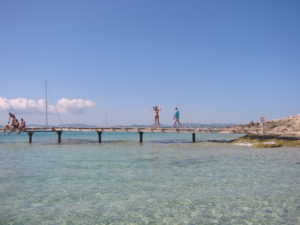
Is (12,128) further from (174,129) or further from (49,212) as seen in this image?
(49,212)

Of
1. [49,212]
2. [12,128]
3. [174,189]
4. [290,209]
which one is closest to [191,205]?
[174,189]

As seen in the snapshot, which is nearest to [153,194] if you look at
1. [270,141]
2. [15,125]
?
[270,141]

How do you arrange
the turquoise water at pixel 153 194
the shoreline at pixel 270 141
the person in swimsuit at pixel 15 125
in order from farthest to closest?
the person in swimsuit at pixel 15 125, the shoreline at pixel 270 141, the turquoise water at pixel 153 194

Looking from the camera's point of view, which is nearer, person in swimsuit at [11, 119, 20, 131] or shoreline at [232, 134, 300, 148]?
shoreline at [232, 134, 300, 148]

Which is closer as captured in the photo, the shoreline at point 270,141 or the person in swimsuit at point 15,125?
the shoreline at point 270,141

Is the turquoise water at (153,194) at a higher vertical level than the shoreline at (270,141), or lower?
lower

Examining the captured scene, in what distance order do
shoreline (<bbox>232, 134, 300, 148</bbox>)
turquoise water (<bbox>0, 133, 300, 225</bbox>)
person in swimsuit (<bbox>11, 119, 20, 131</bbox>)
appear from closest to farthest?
1. turquoise water (<bbox>0, 133, 300, 225</bbox>)
2. shoreline (<bbox>232, 134, 300, 148</bbox>)
3. person in swimsuit (<bbox>11, 119, 20, 131</bbox>)

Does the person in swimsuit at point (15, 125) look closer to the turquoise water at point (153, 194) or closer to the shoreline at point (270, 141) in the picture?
the turquoise water at point (153, 194)

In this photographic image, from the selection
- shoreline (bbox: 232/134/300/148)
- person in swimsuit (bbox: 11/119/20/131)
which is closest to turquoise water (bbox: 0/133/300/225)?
shoreline (bbox: 232/134/300/148)

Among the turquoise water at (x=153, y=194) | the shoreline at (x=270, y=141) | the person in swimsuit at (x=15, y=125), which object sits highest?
the person in swimsuit at (x=15, y=125)

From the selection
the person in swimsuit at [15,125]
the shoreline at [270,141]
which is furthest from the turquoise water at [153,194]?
the person in swimsuit at [15,125]

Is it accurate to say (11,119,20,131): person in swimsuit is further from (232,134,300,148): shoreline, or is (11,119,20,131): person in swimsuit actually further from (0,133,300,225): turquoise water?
(232,134,300,148): shoreline

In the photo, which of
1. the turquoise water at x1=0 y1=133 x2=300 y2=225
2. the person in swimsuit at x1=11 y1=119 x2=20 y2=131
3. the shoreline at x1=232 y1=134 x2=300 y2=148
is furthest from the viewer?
the person in swimsuit at x1=11 y1=119 x2=20 y2=131

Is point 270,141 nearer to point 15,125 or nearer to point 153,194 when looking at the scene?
point 153,194
